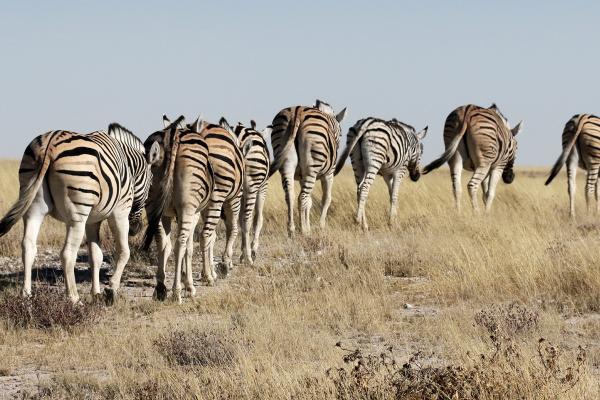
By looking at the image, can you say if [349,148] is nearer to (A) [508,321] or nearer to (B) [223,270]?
(B) [223,270]

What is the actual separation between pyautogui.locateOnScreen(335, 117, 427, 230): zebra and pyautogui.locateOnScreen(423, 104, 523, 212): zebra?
94 cm

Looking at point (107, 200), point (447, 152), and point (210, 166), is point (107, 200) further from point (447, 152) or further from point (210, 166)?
point (447, 152)

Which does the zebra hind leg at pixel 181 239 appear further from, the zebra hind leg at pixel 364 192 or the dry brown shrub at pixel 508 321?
the zebra hind leg at pixel 364 192

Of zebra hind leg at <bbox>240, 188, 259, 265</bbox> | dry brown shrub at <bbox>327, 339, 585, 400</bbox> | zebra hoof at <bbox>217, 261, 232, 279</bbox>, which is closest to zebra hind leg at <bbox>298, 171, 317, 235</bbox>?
zebra hind leg at <bbox>240, 188, 259, 265</bbox>

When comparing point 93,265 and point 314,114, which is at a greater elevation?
point 314,114

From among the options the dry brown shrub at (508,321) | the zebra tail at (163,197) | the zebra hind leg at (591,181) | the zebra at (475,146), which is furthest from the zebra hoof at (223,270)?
the zebra hind leg at (591,181)

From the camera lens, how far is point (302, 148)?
52.7 ft

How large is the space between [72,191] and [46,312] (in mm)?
1165

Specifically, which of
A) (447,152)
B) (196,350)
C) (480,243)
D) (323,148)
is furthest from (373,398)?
(447,152)

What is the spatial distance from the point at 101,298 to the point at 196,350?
9.38ft

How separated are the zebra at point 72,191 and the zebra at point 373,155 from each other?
756 centimetres

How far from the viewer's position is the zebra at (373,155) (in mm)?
17906

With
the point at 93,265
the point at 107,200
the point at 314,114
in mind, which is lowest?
the point at 93,265

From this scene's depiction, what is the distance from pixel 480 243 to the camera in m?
14.4
